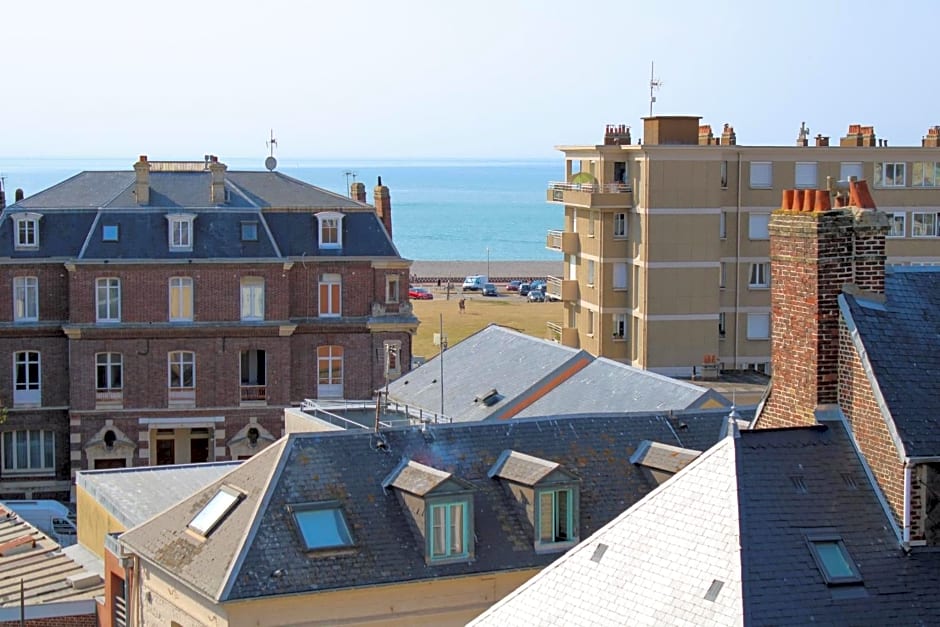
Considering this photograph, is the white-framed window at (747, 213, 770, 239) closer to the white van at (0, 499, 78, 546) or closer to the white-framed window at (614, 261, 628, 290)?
the white-framed window at (614, 261, 628, 290)

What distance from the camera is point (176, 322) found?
50750mm

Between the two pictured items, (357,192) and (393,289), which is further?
(357,192)

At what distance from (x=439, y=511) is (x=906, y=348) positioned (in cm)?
843

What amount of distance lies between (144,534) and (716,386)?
3192 centimetres

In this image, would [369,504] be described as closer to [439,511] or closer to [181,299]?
[439,511]

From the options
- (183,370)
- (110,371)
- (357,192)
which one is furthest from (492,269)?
(110,371)

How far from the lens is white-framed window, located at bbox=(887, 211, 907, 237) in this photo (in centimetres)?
6034

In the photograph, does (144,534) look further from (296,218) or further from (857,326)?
(296,218)

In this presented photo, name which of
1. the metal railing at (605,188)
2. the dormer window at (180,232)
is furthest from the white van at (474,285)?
the dormer window at (180,232)

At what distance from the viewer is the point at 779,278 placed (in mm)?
19109

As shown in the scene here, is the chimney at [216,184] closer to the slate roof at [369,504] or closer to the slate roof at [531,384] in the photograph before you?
the slate roof at [531,384]

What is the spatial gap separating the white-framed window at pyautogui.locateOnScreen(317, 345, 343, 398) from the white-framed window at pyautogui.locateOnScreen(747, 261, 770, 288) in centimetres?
1630

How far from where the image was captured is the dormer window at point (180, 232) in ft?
167

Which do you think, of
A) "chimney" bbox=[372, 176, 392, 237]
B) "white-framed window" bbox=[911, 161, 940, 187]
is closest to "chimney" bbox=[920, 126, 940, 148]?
"white-framed window" bbox=[911, 161, 940, 187]
